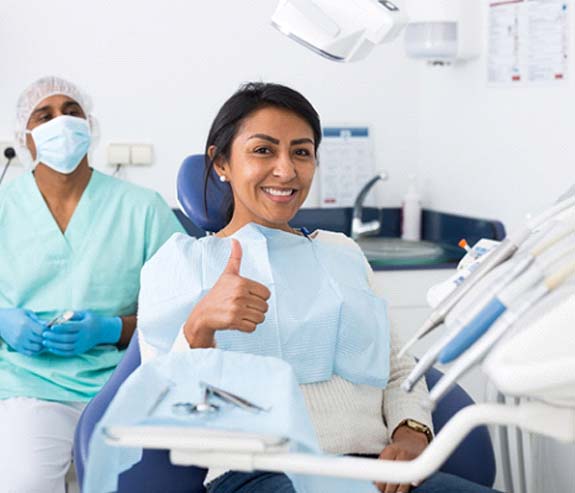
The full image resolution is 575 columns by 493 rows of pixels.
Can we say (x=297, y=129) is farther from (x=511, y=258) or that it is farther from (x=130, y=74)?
(x=130, y=74)

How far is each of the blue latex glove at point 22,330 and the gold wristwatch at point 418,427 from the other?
34.4 inches

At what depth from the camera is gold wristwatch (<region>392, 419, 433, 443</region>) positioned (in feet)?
5.02

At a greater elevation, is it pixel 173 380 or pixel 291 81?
pixel 291 81

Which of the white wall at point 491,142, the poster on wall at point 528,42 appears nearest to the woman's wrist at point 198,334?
the white wall at point 491,142

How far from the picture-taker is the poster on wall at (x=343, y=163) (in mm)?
2859

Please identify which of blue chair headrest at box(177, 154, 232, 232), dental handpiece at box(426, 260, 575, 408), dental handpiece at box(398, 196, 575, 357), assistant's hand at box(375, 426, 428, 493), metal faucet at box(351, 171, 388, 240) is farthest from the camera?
metal faucet at box(351, 171, 388, 240)

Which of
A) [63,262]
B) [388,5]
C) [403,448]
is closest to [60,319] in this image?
[63,262]

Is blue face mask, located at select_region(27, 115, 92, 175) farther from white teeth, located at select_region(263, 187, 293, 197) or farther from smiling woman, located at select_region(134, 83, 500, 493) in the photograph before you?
white teeth, located at select_region(263, 187, 293, 197)

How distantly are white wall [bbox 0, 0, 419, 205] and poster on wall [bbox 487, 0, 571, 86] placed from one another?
48 centimetres

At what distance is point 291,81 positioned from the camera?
9.21 feet

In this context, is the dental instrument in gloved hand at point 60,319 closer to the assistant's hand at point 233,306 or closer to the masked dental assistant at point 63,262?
the masked dental assistant at point 63,262

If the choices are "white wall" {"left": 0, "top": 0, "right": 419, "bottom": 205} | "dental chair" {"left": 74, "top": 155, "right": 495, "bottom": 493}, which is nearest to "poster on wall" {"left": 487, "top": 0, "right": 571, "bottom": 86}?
"white wall" {"left": 0, "top": 0, "right": 419, "bottom": 205}

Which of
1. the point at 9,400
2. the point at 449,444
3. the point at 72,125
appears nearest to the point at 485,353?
the point at 449,444

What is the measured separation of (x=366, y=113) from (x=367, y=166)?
171 millimetres
